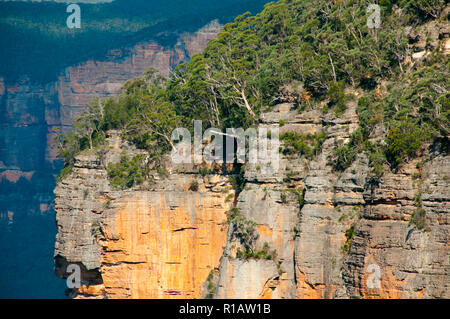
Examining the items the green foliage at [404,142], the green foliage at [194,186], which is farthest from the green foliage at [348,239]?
the green foliage at [194,186]

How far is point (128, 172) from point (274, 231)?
15.8 m

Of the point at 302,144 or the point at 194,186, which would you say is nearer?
the point at 302,144

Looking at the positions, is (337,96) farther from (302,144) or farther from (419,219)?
(419,219)

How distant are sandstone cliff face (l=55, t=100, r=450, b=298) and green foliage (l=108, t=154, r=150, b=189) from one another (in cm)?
96

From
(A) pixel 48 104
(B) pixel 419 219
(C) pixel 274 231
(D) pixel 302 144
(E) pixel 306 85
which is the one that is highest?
(A) pixel 48 104

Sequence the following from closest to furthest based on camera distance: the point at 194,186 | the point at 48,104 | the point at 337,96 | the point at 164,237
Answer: the point at 337,96, the point at 164,237, the point at 194,186, the point at 48,104

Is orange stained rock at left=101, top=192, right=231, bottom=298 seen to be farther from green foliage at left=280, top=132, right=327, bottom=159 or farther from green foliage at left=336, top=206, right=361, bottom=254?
green foliage at left=336, top=206, right=361, bottom=254

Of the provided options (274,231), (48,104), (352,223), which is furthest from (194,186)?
Answer: (48,104)

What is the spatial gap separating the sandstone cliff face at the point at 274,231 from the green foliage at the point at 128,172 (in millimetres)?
961

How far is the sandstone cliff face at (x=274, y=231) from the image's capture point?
4584 centimetres

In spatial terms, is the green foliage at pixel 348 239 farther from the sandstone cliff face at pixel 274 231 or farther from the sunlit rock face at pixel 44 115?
the sunlit rock face at pixel 44 115

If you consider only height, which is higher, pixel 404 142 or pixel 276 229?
pixel 404 142

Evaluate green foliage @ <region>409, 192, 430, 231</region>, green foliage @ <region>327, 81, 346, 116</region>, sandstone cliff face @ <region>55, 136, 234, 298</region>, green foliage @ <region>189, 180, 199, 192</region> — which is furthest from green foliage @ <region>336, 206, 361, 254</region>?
green foliage @ <region>189, 180, 199, 192</region>

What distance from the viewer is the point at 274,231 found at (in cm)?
5481
